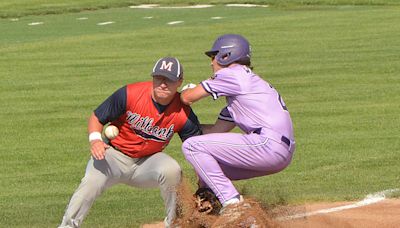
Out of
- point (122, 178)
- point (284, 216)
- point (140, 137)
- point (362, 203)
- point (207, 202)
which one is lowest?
point (362, 203)

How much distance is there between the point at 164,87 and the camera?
8.80m

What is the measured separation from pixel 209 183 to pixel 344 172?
4.29 m

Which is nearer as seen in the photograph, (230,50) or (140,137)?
(230,50)

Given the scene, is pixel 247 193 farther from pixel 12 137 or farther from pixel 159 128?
pixel 12 137

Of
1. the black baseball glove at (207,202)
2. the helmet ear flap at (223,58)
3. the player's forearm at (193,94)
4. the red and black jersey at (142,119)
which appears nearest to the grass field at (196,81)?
the black baseball glove at (207,202)

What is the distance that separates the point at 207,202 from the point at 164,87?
1.07 metres

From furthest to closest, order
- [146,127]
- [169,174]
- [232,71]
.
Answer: [146,127], [169,174], [232,71]

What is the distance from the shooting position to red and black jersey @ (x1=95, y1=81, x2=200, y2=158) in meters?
8.85

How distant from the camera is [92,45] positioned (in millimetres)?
26656

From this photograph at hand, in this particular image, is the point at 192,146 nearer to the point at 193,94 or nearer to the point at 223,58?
the point at 193,94

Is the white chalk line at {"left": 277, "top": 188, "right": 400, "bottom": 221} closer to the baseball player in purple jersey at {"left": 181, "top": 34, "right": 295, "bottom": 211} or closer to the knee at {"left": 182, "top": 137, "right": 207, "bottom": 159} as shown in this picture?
the baseball player in purple jersey at {"left": 181, "top": 34, "right": 295, "bottom": 211}

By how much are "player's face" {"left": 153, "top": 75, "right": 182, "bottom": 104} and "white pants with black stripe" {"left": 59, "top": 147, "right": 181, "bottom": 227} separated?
572mm

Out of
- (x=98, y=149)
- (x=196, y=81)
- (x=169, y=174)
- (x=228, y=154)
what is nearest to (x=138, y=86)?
(x=98, y=149)

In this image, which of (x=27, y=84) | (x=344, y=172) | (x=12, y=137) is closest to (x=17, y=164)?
(x=12, y=137)
